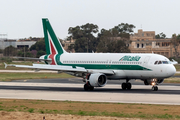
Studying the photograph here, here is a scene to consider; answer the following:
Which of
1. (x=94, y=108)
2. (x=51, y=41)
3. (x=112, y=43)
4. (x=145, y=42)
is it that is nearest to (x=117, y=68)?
(x=51, y=41)

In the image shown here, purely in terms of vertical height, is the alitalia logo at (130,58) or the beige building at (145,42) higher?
the beige building at (145,42)

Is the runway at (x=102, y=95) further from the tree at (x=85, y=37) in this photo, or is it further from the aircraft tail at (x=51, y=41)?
the tree at (x=85, y=37)

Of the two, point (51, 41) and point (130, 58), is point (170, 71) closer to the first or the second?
point (130, 58)

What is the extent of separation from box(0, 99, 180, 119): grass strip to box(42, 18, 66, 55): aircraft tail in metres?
21.0

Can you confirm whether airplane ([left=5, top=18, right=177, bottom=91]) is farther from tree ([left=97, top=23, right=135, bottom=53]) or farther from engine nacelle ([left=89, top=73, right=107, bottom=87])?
tree ([left=97, top=23, right=135, bottom=53])

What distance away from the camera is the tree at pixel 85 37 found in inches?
6831

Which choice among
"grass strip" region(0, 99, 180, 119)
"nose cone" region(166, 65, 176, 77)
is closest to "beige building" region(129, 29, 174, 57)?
"nose cone" region(166, 65, 176, 77)

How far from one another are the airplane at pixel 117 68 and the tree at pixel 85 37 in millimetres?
125565

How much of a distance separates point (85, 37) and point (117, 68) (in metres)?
142

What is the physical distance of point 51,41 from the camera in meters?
50.5

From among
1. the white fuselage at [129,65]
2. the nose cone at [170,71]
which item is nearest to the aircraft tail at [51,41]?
the white fuselage at [129,65]

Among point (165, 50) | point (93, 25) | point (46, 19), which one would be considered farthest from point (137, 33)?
point (46, 19)

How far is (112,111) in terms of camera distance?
2445 centimetres

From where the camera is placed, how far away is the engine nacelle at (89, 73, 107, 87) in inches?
1577
